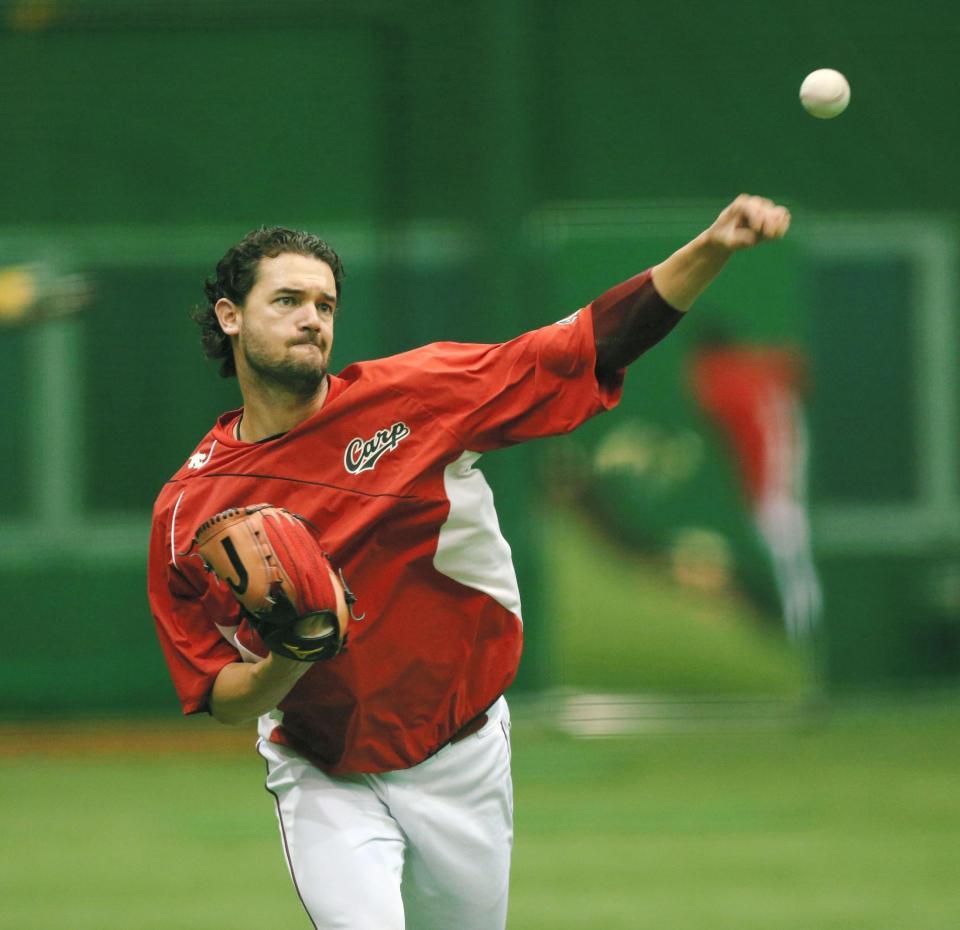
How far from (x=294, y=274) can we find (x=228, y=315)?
238 millimetres

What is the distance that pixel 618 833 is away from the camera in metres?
6.63

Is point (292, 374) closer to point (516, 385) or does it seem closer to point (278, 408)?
point (278, 408)

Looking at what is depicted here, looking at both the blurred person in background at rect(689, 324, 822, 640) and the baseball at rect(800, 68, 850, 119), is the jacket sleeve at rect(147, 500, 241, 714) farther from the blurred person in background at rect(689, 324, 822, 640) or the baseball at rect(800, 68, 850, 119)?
the blurred person in background at rect(689, 324, 822, 640)

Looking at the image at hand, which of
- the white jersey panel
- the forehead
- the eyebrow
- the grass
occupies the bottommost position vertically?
the grass

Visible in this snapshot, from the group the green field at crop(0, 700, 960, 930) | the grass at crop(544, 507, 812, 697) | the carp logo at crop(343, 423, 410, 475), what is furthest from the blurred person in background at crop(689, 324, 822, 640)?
the carp logo at crop(343, 423, 410, 475)

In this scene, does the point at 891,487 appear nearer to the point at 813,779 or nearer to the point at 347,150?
the point at 813,779

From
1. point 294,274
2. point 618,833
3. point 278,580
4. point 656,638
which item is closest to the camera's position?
point 278,580

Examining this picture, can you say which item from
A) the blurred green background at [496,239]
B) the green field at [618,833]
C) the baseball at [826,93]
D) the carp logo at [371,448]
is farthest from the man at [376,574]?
the blurred green background at [496,239]

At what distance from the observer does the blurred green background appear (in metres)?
8.84

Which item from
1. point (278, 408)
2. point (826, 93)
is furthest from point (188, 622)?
point (826, 93)

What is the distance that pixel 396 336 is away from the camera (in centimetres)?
895

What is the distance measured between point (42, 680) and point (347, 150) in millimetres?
3350

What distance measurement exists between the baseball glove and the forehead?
0.52m

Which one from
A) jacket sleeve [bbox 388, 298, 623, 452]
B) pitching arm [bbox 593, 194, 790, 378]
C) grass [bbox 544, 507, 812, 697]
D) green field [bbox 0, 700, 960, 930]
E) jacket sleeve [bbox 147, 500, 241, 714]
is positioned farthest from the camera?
grass [bbox 544, 507, 812, 697]
